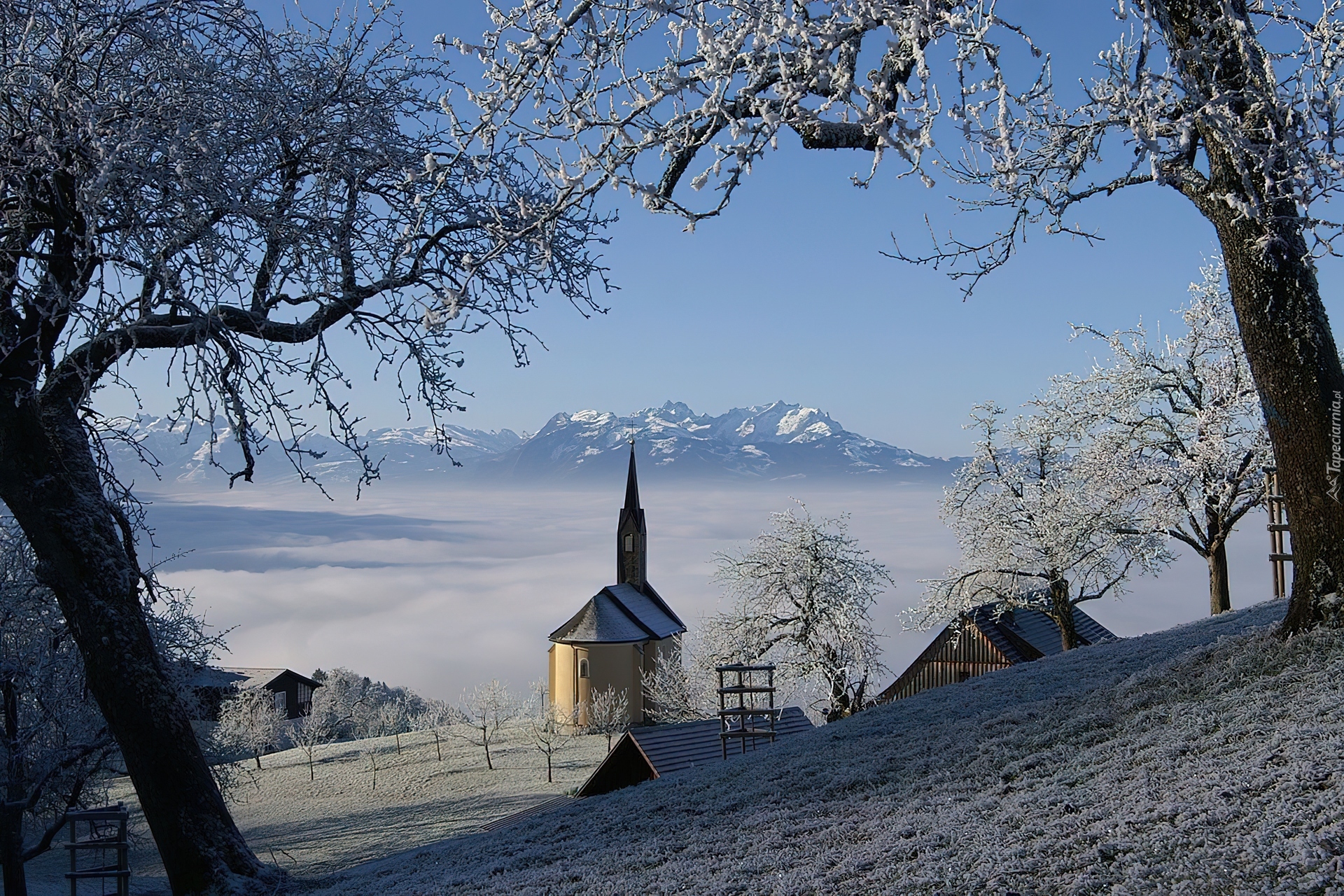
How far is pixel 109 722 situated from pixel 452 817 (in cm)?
2231

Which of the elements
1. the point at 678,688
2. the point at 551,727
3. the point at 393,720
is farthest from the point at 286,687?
the point at 678,688

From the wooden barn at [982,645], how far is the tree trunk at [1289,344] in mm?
20897

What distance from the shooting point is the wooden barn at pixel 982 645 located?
94.8 feet

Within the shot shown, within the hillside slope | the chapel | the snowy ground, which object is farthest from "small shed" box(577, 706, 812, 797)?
the chapel

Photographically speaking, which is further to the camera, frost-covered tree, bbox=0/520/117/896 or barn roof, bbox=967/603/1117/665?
barn roof, bbox=967/603/1117/665

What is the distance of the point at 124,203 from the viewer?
841cm

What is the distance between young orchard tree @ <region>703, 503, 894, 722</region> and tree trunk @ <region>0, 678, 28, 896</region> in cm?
1962

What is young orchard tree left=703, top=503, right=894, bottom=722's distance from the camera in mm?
29094

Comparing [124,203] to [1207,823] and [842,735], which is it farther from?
[1207,823]

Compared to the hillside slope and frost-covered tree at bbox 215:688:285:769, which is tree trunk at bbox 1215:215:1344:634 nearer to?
the hillside slope

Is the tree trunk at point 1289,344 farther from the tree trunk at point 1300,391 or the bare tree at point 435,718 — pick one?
the bare tree at point 435,718

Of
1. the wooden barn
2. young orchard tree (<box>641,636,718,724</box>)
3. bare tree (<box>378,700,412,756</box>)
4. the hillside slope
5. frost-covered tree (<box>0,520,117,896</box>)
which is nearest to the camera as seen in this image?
the hillside slope

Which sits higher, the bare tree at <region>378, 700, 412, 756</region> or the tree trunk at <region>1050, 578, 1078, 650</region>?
the tree trunk at <region>1050, 578, 1078, 650</region>

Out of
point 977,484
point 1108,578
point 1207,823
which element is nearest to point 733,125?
point 1207,823
